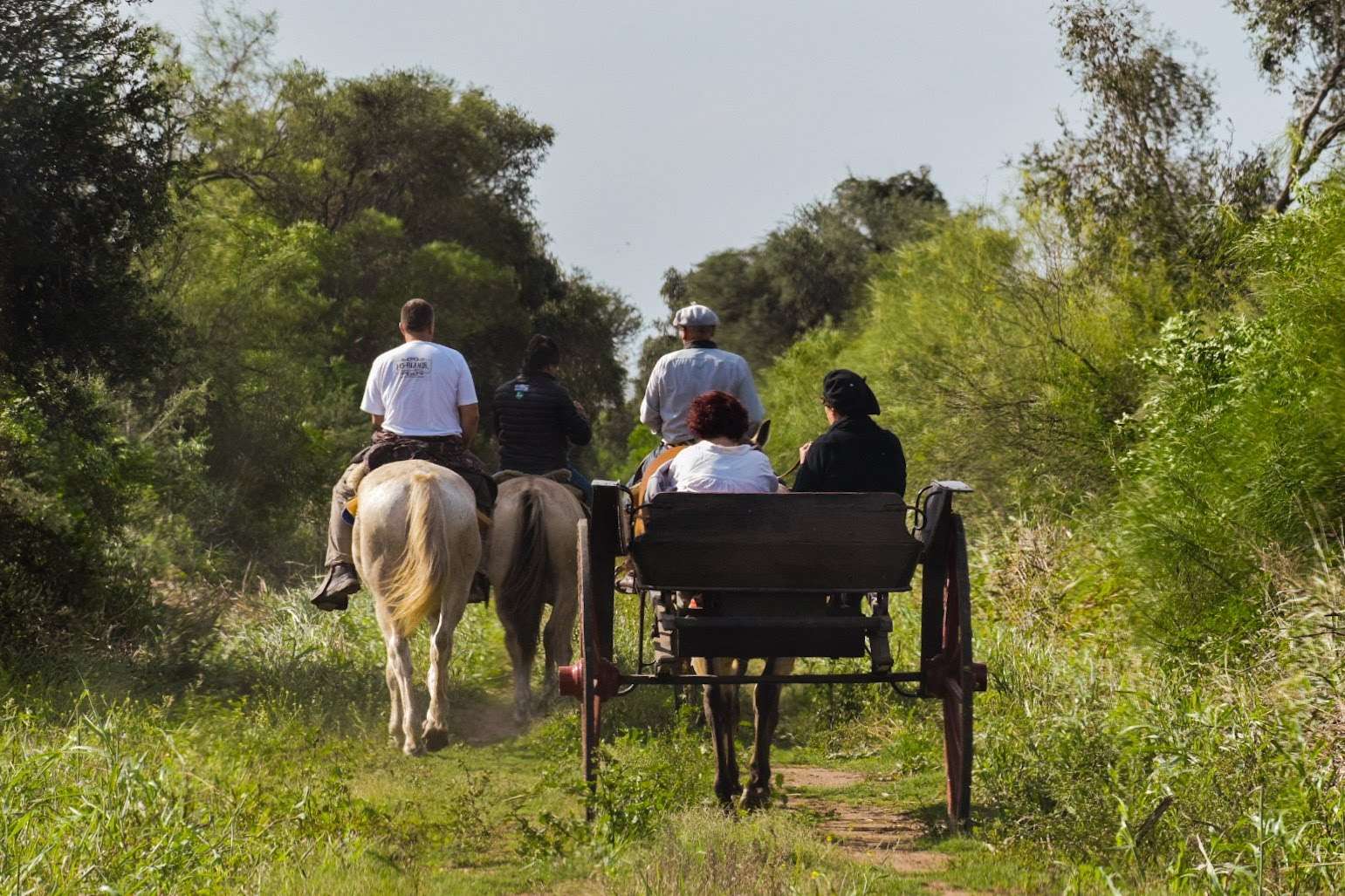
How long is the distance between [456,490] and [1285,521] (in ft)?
16.2

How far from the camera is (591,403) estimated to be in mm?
43781

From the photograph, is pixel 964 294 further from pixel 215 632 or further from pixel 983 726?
pixel 983 726

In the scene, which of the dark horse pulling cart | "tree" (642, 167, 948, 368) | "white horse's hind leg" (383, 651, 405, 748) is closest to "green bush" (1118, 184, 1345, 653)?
the dark horse pulling cart

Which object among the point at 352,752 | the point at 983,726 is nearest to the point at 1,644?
the point at 352,752

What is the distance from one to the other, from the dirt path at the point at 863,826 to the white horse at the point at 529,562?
2076mm

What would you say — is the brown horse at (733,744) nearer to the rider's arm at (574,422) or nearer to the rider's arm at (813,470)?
the rider's arm at (813,470)

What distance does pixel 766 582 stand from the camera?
22.3 feet

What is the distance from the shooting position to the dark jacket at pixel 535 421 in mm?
10812

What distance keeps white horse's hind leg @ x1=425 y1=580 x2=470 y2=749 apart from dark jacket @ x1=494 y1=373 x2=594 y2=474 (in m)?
1.35

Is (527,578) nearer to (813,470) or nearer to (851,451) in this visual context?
(813,470)

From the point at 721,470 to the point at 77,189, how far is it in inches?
282

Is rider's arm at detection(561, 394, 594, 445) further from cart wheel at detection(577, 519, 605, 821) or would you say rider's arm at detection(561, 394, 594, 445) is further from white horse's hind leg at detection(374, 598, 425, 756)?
Result: cart wheel at detection(577, 519, 605, 821)

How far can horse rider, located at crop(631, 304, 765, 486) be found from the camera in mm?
9219

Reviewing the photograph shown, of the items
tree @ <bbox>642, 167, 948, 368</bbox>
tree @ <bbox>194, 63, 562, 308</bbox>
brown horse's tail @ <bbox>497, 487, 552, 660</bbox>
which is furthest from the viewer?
tree @ <bbox>642, 167, 948, 368</bbox>
